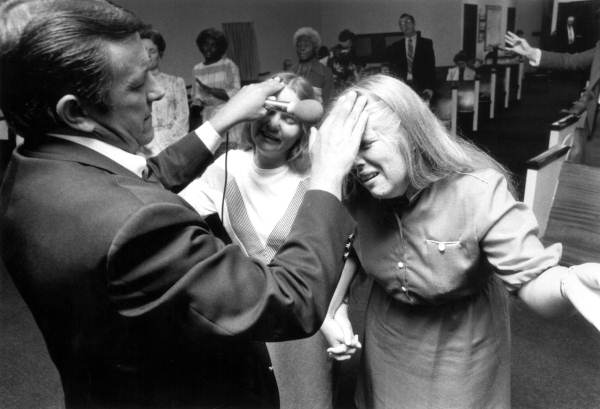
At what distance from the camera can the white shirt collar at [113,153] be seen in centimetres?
78

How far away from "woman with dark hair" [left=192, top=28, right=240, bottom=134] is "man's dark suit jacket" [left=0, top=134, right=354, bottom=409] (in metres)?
3.11

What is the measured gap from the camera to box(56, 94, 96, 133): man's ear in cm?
74

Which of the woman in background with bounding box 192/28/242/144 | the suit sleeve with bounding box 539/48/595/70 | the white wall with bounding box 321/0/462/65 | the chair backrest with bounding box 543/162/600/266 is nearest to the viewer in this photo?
the chair backrest with bounding box 543/162/600/266

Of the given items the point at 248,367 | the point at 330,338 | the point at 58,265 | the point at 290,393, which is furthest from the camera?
the point at 290,393

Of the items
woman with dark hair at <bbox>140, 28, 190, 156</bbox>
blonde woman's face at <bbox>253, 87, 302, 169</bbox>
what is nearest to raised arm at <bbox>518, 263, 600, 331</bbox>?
blonde woman's face at <bbox>253, 87, 302, 169</bbox>

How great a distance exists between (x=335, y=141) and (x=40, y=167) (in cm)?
47

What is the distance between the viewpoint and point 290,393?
170 cm

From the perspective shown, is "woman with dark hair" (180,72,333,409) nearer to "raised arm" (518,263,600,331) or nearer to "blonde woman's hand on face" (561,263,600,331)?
"raised arm" (518,263,600,331)

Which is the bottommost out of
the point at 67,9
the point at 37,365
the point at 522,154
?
the point at 522,154

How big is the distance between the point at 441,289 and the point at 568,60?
3.09 meters

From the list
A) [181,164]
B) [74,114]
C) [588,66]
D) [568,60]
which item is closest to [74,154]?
[74,114]

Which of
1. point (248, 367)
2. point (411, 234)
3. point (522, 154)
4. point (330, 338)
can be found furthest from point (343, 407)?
point (522, 154)

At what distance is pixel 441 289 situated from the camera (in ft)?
3.95

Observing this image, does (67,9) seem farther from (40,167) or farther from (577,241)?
(577,241)
